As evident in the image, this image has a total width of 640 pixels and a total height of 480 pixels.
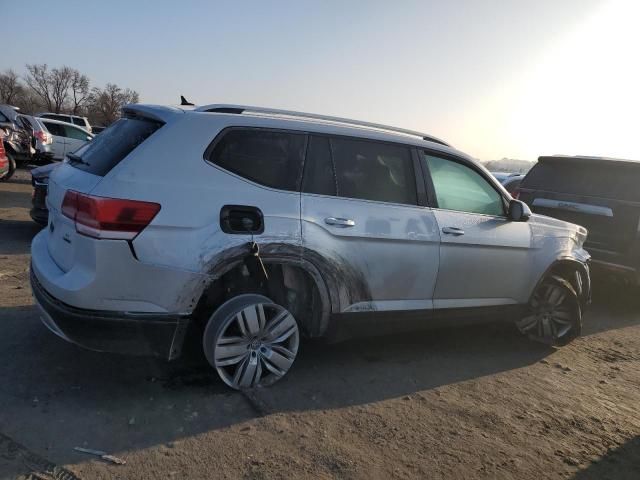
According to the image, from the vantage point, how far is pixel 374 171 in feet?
12.9

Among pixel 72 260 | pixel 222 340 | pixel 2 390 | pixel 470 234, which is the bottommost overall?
pixel 2 390

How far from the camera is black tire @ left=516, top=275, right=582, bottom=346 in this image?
4949mm

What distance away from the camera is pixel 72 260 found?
10.3 feet

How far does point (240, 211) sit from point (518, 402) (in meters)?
2.44

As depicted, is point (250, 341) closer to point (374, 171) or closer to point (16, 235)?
point (374, 171)

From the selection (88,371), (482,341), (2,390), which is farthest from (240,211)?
(482,341)

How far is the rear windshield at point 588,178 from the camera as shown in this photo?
639 cm

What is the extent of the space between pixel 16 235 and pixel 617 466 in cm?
762

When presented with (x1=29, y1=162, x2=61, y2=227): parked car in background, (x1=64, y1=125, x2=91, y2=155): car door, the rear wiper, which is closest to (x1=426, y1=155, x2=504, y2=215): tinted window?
the rear wiper

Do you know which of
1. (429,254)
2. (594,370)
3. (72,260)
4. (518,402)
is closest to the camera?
(72,260)

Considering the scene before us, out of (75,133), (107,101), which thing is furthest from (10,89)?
(75,133)

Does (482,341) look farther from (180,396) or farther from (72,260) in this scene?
(72,260)

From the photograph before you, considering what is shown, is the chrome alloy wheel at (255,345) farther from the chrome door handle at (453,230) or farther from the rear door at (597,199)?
the rear door at (597,199)

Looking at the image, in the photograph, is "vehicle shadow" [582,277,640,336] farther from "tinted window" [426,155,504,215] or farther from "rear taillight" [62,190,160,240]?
"rear taillight" [62,190,160,240]
